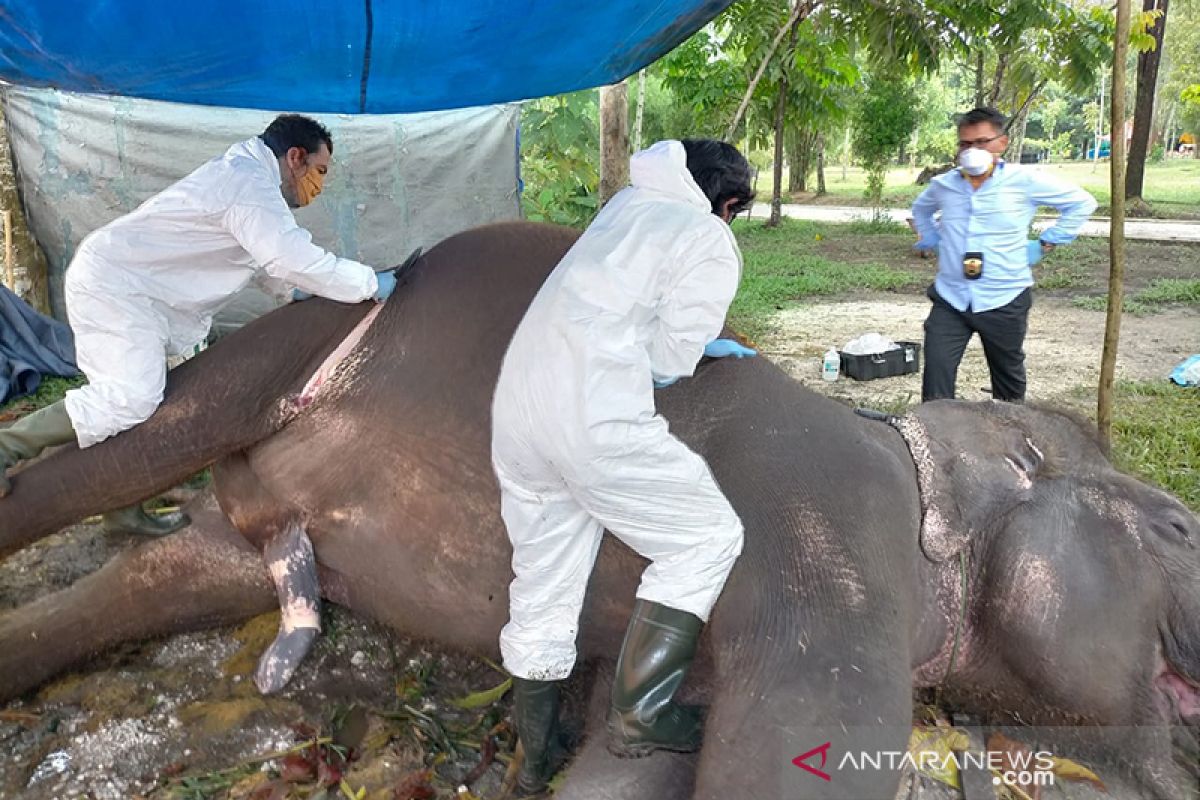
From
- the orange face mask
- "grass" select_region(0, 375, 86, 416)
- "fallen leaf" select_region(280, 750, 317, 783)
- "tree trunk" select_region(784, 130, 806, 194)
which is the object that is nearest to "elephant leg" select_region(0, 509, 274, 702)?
"fallen leaf" select_region(280, 750, 317, 783)

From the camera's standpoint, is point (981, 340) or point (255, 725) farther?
point (981, 340)

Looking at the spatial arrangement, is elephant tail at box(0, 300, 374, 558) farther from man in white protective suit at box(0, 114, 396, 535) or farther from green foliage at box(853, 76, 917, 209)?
green foliage at box(853, 76, 917, 209)

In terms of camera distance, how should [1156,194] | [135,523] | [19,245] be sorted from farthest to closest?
1. [1156,194]
2. [19,245]
3. [135,523]

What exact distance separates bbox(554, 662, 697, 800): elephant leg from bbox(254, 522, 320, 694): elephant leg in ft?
3.47

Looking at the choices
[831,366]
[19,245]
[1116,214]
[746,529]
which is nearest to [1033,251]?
[1116,214]

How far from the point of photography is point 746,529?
7.57 feet

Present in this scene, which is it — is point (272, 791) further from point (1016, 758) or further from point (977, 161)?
point (977, 161)

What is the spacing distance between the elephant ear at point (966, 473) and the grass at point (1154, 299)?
7.30 metres

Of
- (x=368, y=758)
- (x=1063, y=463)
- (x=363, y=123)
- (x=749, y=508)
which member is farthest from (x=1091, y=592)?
(x=363, y=123)

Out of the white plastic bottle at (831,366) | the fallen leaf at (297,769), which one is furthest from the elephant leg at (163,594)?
the white plastic bottle at (831,366)

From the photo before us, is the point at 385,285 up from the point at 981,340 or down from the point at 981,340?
up

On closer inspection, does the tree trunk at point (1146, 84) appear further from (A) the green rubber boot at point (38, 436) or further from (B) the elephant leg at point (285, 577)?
(A) the green rubber boot at point (38, 436)

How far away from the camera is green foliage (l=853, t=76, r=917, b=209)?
21705mm

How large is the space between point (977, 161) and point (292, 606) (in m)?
3.99
